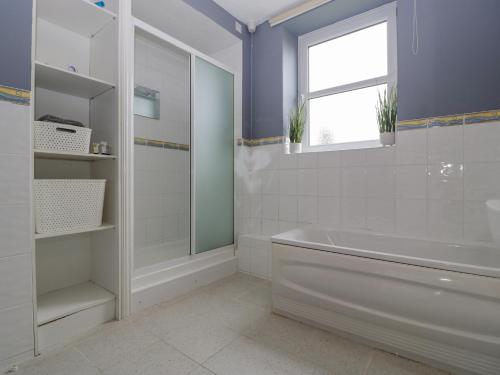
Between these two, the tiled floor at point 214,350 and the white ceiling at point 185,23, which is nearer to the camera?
the tiled floor at point 214,350

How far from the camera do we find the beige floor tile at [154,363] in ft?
3.90

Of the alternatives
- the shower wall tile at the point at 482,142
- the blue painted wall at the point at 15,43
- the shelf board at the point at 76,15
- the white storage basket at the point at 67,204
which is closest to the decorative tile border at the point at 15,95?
the blue painted wall at the point at 15,43

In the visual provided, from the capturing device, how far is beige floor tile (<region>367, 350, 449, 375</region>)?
3.92 ft

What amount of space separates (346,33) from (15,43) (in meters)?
2.49

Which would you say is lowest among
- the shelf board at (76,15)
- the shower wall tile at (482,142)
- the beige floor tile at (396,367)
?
the beige floor tile at (396,367)

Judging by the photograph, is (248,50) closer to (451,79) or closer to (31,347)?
(451,79)

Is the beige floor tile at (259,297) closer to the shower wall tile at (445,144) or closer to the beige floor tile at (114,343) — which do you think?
the beige floor tile at (114,343)

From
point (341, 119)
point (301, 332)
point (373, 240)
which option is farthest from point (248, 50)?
point (301, 332)

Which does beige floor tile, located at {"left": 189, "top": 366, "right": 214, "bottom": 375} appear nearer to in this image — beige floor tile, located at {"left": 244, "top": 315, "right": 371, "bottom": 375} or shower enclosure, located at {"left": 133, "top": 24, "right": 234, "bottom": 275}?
beige floor tile, located at {"left": 244, "top": 315, "right": 371, "bottom": 375}

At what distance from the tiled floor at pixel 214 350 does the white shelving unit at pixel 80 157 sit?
0.21m

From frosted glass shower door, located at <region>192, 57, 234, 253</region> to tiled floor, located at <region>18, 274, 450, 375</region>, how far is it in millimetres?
748

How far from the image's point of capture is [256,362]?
1266 mm

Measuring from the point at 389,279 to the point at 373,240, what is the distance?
62cm

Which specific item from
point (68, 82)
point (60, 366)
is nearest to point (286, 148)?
point (68, 82)
